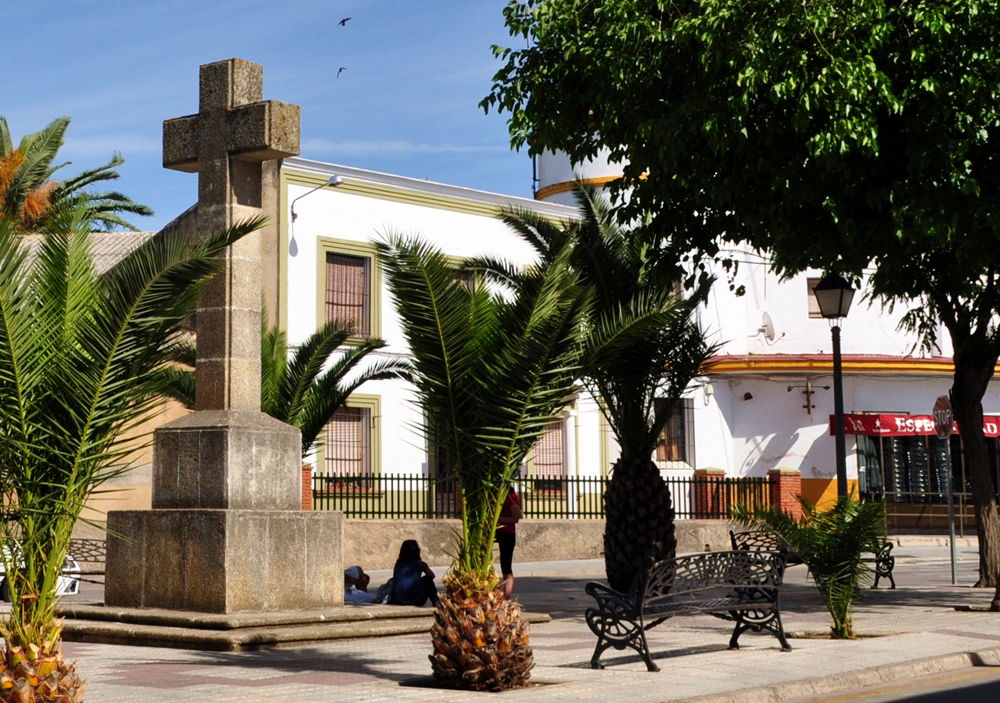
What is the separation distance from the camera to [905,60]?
44.7 feet

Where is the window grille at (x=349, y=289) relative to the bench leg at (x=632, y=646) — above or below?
above

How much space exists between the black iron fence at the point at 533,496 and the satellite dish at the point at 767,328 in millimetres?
6579

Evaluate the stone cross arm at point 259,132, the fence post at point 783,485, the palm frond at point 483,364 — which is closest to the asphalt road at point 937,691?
the palm frond at point 483,364

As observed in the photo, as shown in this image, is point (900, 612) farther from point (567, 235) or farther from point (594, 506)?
point (594, 506)

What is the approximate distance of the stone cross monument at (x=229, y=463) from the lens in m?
13.1

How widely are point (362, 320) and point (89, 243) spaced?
2242 centimetres

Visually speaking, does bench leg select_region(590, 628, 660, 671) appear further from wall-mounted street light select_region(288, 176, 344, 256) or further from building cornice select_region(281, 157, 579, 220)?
wall-mounted street light select_region(288, 176, 344, 256)

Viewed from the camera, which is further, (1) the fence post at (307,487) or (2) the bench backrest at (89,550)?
(1) the fence post at (307,487)

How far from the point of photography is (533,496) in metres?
29.8

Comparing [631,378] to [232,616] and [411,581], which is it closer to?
[411,581]

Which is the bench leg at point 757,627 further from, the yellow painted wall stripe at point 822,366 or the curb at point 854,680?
the yellow painted wall stripe at point 822,366

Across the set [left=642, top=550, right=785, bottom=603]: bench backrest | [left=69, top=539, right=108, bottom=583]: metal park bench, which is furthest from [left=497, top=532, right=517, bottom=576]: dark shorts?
[left=69, top=539, right=108, bottom=583]: metal park bench

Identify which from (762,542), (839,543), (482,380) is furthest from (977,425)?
(482,380)

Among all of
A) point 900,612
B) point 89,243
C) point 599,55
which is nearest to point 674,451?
point 900,612
